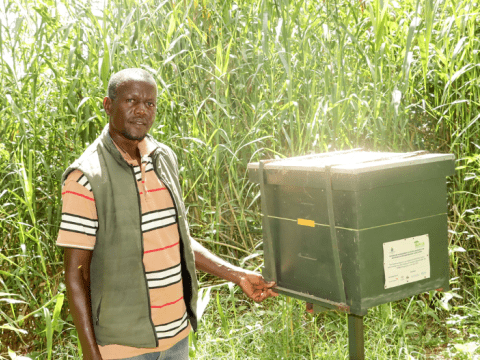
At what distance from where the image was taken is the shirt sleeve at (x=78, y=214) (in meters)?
1.50

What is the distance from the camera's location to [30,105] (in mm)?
2824

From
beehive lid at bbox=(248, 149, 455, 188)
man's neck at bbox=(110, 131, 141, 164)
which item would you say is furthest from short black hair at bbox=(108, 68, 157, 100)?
beehive lid at bbox=(248, 149, 455, 188)

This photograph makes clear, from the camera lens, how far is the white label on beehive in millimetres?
1581

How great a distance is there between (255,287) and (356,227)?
0.50 meters

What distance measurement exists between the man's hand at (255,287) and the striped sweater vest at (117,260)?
0.36 meters

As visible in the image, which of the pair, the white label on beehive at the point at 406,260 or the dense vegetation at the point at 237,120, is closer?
the white label on beehive at the point at 406,260

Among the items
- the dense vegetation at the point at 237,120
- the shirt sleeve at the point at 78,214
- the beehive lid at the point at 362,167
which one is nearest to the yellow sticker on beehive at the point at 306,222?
the beehive lid at the point at 362,167

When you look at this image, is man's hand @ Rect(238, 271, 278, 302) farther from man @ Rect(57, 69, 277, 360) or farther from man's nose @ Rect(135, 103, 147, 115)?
man's nose @ Rect(135, 103, 147, 115)

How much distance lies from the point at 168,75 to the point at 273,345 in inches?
57.6

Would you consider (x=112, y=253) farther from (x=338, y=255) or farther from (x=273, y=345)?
(x=273, y=345)

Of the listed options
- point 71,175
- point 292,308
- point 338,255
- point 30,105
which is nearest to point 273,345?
point 292,308

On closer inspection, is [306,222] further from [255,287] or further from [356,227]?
[255,287]

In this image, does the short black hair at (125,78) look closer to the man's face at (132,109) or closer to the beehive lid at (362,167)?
the man's face at (132,109)

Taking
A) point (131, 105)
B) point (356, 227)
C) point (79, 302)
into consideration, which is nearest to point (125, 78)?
point (131, 105)
